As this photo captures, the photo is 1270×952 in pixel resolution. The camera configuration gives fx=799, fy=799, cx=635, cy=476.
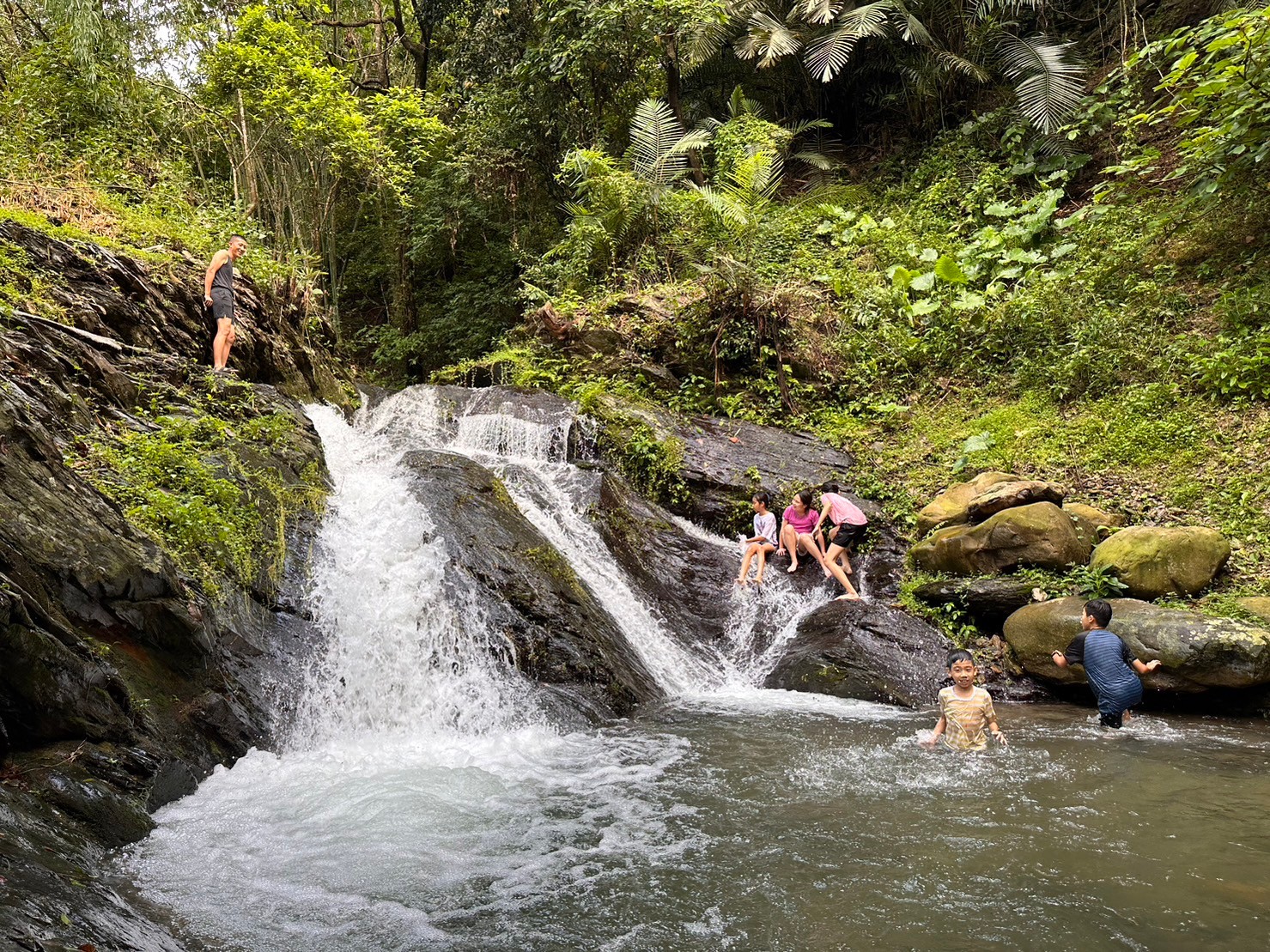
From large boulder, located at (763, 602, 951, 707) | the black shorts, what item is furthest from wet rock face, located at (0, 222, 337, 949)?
large boulder, located at (763, 602, 951, 707)

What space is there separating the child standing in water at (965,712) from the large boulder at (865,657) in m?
1.72

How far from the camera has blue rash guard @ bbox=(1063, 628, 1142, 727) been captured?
21.4 feet

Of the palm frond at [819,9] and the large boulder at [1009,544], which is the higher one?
the palm frond at [819,9]

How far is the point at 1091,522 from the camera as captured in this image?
901cm

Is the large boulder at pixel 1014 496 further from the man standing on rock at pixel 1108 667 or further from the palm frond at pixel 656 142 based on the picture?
the palm frond at pixel 656 142

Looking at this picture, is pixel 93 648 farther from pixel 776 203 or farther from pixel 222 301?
pixel 776 203

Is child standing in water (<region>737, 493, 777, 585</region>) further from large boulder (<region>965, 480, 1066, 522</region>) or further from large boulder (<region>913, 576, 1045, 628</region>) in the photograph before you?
large boulder (<region>965, 480, 1066, 522</region>)

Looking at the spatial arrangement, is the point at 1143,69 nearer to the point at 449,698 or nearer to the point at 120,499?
the point at 449,698

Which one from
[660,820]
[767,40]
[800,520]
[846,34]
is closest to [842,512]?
[800,520]

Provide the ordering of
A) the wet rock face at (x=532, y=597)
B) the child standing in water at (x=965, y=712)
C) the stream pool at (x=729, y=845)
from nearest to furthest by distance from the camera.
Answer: the stream pool at (x=729, y=845) → the child standing in water at (x=965, y=712) → the wet rock face at (x=532, y=597)

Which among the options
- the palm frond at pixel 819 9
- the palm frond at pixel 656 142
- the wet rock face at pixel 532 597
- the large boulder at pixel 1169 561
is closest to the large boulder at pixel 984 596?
the large boulder at pixel 1169 561

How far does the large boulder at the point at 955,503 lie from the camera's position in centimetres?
992

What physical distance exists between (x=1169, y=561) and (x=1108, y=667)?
2166 mm

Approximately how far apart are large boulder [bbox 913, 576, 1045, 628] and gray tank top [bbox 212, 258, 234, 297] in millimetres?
9354
